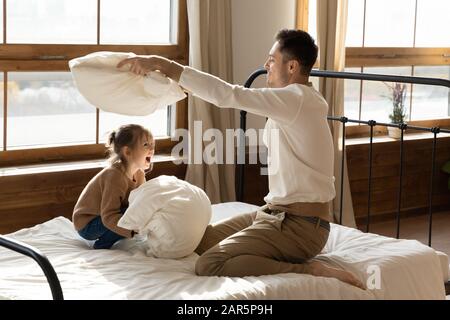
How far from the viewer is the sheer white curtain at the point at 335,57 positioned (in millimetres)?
5090

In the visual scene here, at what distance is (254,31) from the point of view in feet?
16.2

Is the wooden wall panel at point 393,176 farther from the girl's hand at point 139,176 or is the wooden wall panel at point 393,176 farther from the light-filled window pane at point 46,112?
the girl's hand at point 139,176

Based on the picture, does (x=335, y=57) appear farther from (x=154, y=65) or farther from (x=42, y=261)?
(x=42, y=261)

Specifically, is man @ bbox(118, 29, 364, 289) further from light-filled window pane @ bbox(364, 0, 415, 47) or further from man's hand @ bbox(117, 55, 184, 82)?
light-filled window pane @ bbox(364, 0, 415, 47)

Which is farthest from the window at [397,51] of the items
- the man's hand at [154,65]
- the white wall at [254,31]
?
the man's hand at [154,65]

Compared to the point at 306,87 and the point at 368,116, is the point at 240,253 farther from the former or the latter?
the point at 368,116

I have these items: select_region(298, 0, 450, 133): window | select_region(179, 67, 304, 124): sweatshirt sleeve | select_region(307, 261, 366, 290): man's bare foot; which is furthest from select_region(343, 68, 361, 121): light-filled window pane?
select_region(307, 261, 366, 290): man's bare foot

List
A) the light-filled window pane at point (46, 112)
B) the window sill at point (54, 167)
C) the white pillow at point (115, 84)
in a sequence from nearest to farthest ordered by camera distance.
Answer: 1. the white pillow at point (115, 84)
2. the window sill at point (54, 167)
3. the light-filled window pane at point (46, 112)

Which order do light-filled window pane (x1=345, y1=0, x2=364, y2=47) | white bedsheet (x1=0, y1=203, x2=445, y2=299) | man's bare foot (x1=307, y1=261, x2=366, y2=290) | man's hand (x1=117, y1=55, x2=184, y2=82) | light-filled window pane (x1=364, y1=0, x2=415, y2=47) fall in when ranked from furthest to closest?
light-filled window pane (x1=364, y1=0, x2=415, y2=47) < light-filled window pane (x1=345, y1=0, x2=364, y2=47) < man's hand (x1=117, y1=55, x2=184, y2=82) < man's bare foot (x1=307, y1=261, x2=366, y2=290) < white bedsheet (x1=0, y1=203, x2=445, y2=299)

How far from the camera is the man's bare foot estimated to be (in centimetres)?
277

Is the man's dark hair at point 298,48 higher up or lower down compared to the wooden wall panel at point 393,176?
higher up

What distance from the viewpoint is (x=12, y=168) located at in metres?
4.06

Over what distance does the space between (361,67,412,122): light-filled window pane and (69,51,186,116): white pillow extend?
2834 millimetres

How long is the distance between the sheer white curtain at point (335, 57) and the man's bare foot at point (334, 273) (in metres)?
2.35
